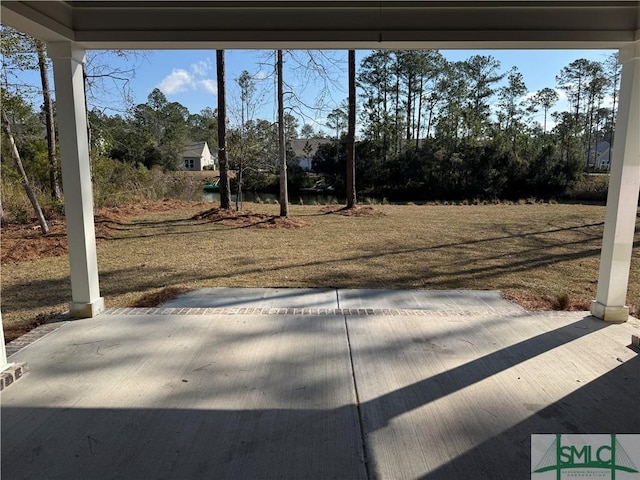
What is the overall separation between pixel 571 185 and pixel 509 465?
92.1 feet

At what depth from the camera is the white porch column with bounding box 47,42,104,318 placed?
3.63 m

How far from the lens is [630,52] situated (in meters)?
3.52

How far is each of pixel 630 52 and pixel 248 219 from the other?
9263 mm

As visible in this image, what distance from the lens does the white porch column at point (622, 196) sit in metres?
3.52

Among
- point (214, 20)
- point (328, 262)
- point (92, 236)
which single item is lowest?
point (328, 262)

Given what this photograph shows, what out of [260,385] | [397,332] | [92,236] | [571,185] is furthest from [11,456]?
[571,185]

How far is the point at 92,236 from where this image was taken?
158 inches

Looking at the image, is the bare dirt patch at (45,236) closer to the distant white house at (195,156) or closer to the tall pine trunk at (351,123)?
the tall pine trunk at (351,123)

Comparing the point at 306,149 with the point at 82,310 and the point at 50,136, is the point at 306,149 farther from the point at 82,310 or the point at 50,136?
the point at 82,310

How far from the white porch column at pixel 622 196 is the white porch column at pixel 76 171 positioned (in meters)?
4.71

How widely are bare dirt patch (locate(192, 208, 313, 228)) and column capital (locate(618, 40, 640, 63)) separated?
312 inches

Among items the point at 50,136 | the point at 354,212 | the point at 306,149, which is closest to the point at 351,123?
the point at 354,212

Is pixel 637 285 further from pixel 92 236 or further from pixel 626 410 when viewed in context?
pixel 92 236

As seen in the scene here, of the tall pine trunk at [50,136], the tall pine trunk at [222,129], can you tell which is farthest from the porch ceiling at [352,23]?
the tall pine trunk at [222,129]
